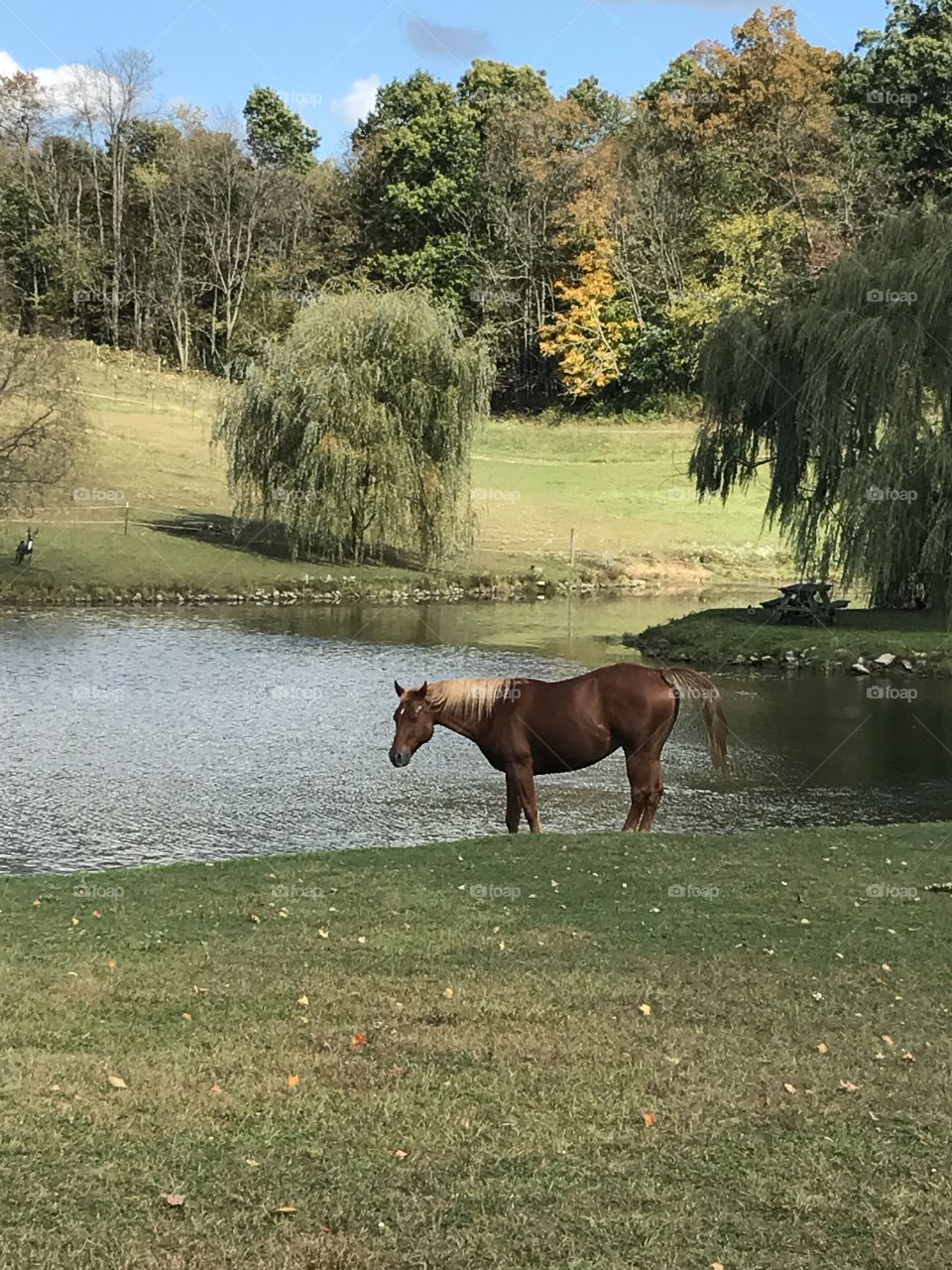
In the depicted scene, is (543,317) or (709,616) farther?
(543,317)

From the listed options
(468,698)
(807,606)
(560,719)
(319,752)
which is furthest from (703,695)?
(807,606)

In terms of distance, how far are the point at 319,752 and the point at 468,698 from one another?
6272 millimetres

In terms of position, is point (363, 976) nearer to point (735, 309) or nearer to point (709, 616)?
point (709, 616)

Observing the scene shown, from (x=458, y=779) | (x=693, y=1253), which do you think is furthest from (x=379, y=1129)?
(x=458, y=779)

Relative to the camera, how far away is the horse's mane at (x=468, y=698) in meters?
13.0

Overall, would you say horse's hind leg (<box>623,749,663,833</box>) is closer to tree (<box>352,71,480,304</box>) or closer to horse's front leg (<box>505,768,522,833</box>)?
horse's front leg (<box>505,768,522,833</box>)

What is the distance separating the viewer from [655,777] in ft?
44.2

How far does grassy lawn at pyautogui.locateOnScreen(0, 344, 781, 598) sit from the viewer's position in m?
40.5

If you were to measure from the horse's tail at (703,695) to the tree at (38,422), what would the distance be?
A: 95.3 feet

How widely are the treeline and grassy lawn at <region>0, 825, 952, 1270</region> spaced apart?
6414cm

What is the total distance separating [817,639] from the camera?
29359 millimetres

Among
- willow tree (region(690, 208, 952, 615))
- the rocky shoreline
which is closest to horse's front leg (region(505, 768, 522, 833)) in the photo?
willow tree (region(690, 208, 952, 615))

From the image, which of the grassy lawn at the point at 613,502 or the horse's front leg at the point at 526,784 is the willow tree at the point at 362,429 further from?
the horse's front leg at the point at 526,784

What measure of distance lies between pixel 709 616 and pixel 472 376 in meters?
14.4
